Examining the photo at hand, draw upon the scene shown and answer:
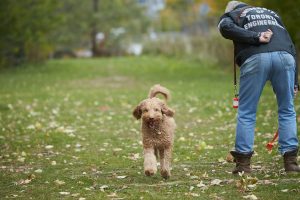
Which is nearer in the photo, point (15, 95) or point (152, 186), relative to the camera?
point (152, 186)

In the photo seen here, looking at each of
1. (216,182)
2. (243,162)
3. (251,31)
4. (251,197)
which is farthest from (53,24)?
(251,197)

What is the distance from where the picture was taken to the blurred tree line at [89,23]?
2912cm

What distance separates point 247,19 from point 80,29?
184 ft

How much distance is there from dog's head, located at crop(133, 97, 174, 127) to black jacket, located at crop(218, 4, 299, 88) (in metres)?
1.16

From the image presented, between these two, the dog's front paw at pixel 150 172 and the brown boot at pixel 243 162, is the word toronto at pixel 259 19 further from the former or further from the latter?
the dog's front paw at pixel 150 172

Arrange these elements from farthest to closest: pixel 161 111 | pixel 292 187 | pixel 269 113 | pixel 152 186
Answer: pixel 269 113 < pixel 161 111 < pixel 152 186 < pixel 292 187

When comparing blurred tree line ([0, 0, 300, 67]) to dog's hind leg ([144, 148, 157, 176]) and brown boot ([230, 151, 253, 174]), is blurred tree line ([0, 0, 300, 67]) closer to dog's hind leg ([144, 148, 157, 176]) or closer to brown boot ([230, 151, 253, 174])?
brown boot ([230, 151, 253, 174])

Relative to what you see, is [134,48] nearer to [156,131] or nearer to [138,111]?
[138,111]

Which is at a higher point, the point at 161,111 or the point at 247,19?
the point at 247,19

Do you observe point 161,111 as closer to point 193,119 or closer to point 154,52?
point 193,119

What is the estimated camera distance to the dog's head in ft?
25.0

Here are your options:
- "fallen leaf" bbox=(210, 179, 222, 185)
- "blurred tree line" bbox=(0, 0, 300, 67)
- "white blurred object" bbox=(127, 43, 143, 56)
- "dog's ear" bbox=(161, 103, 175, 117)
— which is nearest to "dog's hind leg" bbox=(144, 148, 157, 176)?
"dog's ear" bbox=(161, 103, 175, 117)

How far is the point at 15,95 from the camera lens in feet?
67.5

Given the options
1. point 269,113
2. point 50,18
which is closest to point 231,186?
point 269,113
